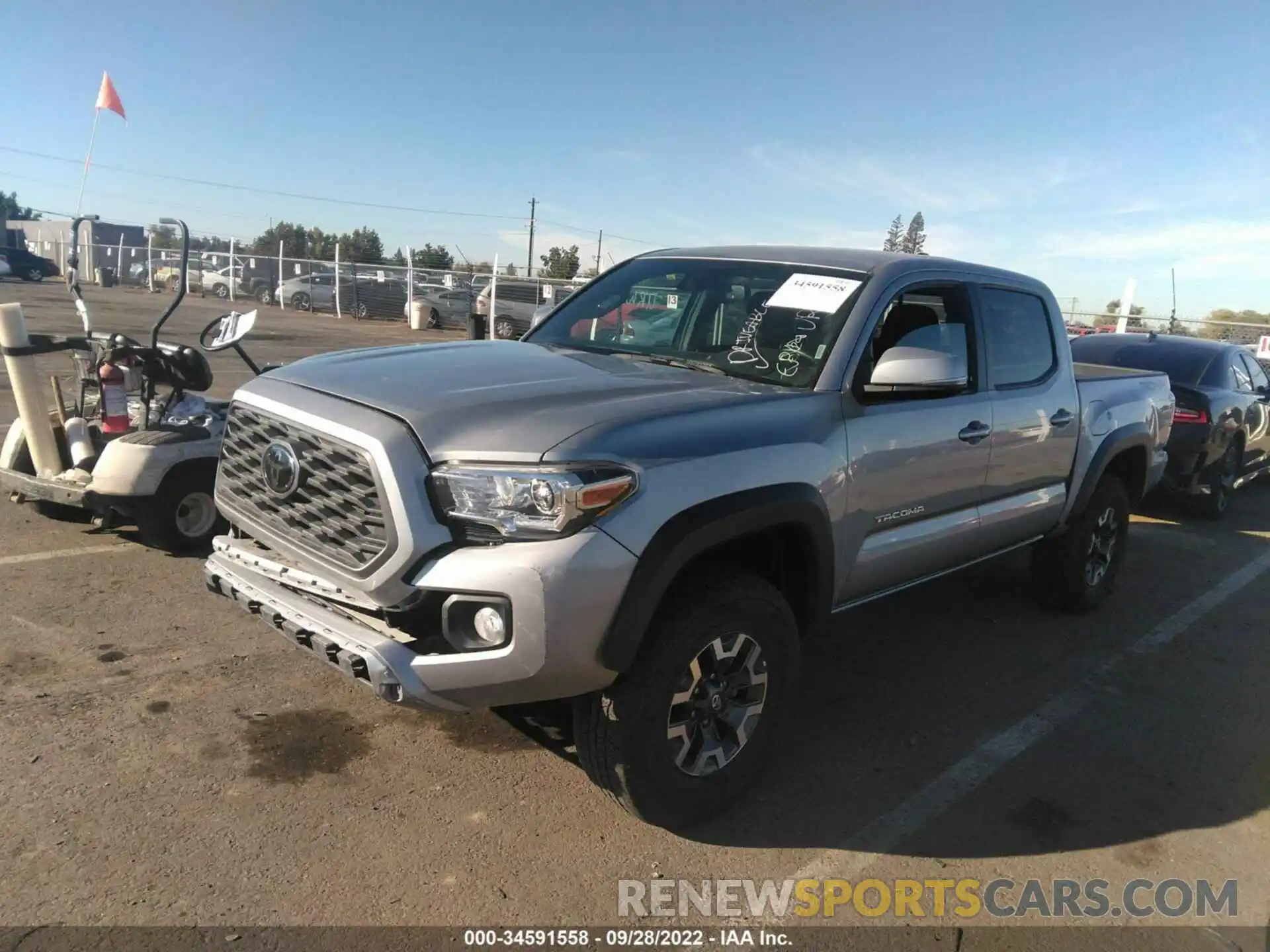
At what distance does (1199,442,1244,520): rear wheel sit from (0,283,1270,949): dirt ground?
3.73 meters

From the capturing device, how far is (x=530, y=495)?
259 cm

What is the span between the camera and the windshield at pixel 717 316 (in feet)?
12.0

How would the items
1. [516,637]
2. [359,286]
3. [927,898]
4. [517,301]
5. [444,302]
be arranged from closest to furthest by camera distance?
[516,637], [927,898], [517,301], [444,302], [359,286]

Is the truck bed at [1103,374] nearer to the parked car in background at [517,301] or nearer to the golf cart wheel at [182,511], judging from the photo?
the golf cart wheel at [182,511]

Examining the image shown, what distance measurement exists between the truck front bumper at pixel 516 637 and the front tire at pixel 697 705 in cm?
20

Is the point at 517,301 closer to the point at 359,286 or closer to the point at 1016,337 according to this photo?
the point at 359,286

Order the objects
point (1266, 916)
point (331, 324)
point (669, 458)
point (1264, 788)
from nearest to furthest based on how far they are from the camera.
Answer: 1. point (669, 458)
2. point (1266, 916)
3. point (1264, 788)
4. point (331, 324)

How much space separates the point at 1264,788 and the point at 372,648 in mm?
3555

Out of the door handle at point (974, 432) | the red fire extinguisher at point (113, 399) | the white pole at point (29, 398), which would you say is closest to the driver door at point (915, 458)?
the door handle at point (974, 432)

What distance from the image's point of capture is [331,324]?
85.4 ft

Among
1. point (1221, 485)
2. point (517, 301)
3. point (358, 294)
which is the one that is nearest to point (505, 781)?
point (1221, 485)

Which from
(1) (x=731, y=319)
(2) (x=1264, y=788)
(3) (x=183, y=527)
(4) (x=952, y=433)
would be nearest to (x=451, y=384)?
(1) (x=731, y=319)

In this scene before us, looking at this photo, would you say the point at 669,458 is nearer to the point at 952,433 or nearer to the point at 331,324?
the point at 952,433

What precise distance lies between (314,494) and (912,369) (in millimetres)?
2144
